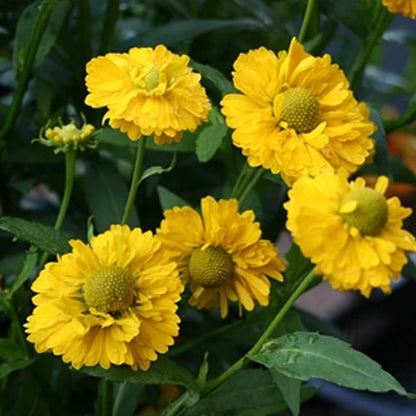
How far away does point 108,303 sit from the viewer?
0.44m

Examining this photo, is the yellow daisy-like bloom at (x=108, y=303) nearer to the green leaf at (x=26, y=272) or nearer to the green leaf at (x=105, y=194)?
the green leaf at (x=26, y=272)

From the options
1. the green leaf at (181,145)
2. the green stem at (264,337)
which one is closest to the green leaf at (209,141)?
the green leaf at (181,145)

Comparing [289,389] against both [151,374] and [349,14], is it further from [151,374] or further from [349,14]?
[349,14]

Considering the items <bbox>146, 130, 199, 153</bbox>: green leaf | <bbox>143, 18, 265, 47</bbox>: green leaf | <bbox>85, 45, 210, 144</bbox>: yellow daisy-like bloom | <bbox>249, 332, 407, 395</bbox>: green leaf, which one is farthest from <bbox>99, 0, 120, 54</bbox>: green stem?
<bbox>249, 332, 407, 395</bbox>: green leaf

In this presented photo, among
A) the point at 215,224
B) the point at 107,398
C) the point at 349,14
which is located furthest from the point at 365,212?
the point at 349,14

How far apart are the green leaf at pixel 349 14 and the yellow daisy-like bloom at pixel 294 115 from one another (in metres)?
0.23

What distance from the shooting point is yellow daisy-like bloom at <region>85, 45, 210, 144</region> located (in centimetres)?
45

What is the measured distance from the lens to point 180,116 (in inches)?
18.1

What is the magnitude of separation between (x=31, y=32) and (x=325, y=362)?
14.5 inches

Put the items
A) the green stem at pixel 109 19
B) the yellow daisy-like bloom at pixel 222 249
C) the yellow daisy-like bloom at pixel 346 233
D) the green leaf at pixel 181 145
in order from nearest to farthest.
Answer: the yellow daisy-like bloom at pixel 346 233
the yellow daisy-like bloom at pixel 222 249
the green leaf at pixel 181 145
the green stem at pixel 109 19

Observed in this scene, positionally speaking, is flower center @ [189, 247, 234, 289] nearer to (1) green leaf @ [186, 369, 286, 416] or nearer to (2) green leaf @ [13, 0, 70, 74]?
(1) green leaf @ [186, 369, 286, 416]

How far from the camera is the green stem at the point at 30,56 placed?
581mm

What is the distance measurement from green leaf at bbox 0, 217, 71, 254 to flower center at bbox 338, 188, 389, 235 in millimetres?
180

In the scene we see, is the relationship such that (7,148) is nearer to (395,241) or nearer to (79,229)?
(79,229)
